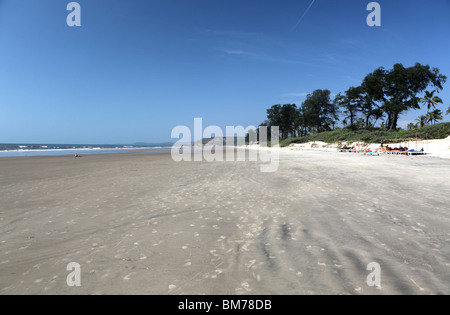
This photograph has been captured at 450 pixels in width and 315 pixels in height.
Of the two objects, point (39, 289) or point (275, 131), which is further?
point (275, 131)

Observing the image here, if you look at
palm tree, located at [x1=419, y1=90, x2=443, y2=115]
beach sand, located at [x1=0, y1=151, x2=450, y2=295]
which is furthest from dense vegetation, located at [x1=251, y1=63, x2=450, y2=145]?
beach sand, located at [x1=0, y1=151, x2=450, y2=295]

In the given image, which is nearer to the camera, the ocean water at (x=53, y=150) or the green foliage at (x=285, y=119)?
the ocean water at (x=53, y=150)

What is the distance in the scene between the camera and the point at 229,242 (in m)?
4.14

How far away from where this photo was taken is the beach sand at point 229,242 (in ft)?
9.58

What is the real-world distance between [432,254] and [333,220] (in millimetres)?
1840

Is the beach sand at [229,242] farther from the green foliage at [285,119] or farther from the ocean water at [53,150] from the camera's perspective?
the green foliage at [285,119]

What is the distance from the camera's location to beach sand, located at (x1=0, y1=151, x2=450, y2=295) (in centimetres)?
292

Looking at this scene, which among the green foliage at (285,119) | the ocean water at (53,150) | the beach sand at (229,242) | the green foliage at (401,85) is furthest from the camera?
the green foliage at (285,119)

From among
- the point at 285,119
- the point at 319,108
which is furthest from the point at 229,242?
the point at 285,119

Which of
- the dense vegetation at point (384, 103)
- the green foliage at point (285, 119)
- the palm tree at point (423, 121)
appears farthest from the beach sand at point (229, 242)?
the green foliage at point (285, 119)

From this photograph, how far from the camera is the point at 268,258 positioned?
3.54 m

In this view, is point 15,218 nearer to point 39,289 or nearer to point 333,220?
point 39,289

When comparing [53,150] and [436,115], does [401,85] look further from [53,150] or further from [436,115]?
[53,150]
